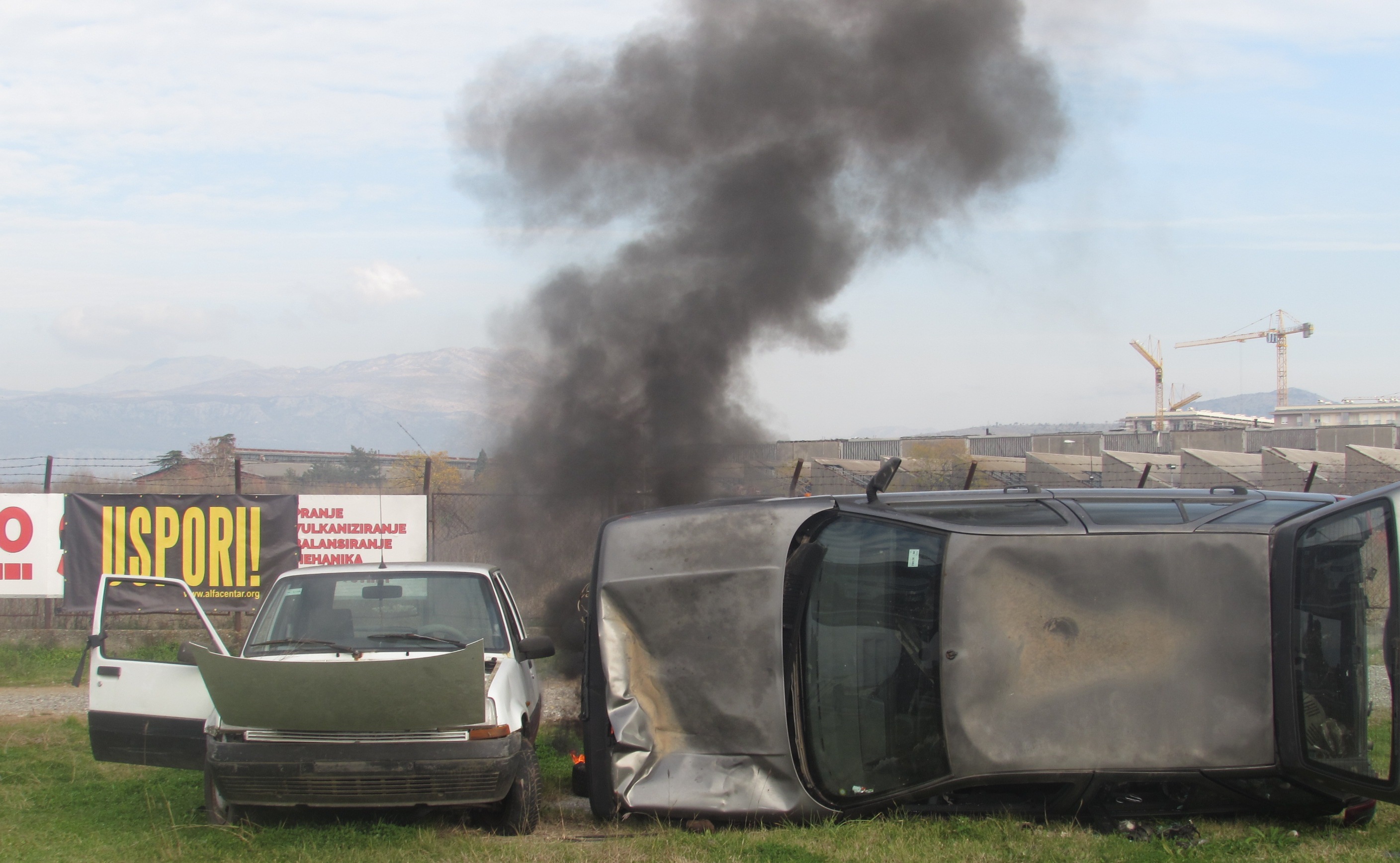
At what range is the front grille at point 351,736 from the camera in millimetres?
4707

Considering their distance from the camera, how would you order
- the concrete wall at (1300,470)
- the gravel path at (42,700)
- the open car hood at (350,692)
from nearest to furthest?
the open car hood at (350,692), the gravel path at (42,700), the concrete wall at (1300,470)

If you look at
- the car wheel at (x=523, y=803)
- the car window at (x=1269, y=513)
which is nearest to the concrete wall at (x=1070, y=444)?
the car window at (x=1269, y=513)

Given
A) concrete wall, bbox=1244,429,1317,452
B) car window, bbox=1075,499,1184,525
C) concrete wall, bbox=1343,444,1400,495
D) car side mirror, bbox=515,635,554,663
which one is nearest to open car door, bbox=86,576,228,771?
car side mirror, bbox=515,635,554,663

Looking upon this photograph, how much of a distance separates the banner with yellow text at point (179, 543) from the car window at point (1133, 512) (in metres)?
8.72

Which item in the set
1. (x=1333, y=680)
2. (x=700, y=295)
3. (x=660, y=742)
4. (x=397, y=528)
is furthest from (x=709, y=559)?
(x=700, y=295)

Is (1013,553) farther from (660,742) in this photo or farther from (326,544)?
(326,544)

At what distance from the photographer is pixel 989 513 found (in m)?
4.82

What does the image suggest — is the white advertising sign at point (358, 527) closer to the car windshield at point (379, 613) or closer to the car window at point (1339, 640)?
the car windshield at point (379, 613)

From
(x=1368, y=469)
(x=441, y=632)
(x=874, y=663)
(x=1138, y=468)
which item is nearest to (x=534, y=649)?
(x=441, y=632)

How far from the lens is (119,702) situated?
535cm

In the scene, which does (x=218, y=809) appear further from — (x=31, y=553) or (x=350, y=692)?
(x=31, y=553)

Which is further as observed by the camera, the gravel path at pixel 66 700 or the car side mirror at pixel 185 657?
the gravel path at pixel 66 700

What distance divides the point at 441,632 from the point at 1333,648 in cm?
439

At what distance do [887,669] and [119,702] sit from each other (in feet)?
13.2
